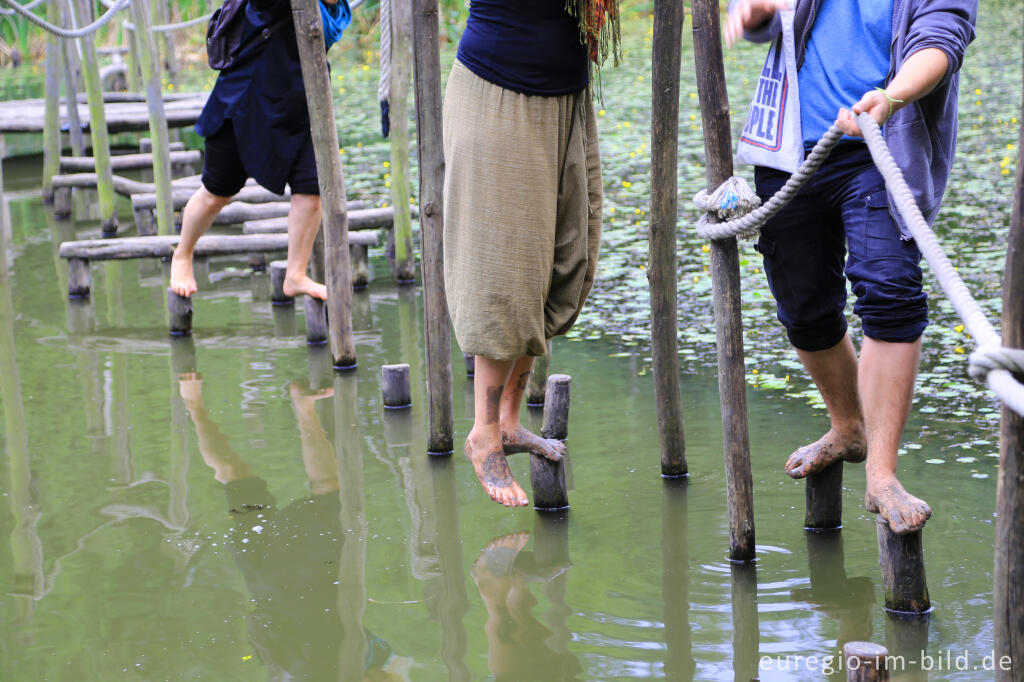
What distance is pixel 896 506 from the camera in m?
3.04

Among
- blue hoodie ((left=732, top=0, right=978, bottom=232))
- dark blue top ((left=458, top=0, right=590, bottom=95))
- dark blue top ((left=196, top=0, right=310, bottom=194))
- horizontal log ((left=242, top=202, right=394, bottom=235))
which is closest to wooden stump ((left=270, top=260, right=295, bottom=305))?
horizontal log ((left=242, top=202, right=394, bottom=235))

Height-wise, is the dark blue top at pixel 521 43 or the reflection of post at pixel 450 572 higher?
the dark blue top at pixel 521 43

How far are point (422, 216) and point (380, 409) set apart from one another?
1.07 metres

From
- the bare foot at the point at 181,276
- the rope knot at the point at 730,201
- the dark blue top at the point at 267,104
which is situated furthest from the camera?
the bare foot at the point at 181,276

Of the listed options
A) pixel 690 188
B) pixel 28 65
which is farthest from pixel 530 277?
pixel 28 65

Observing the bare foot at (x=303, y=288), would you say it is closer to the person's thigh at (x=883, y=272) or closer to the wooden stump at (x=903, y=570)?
the person's thigh at (x=883, y=272)

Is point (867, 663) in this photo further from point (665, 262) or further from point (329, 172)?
point (329, 172)

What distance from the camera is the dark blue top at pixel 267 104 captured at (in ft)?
→ 18.6

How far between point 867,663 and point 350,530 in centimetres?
187

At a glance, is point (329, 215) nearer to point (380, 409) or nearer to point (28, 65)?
point (380, 409)

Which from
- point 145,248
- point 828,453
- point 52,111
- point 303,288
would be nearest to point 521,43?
point 828,453

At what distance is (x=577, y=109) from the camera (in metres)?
3.63

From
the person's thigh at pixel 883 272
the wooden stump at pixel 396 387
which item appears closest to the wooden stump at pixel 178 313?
the wooden stump at pixel 396 387

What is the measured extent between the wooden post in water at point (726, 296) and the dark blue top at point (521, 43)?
405 mm
